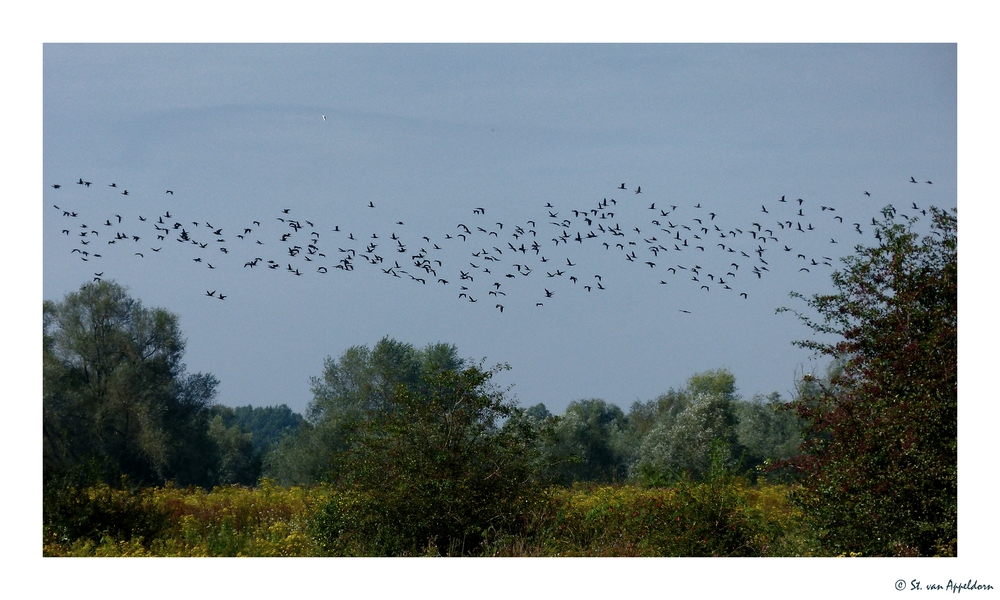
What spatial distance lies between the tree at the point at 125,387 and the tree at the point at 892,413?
1901cm

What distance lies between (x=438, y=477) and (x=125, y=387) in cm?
1682

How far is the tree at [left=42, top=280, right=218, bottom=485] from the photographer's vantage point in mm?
24531

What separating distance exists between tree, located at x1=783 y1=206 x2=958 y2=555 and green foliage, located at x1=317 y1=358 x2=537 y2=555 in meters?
3.72

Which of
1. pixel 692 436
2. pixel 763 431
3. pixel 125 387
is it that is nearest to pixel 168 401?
pixel 125 387

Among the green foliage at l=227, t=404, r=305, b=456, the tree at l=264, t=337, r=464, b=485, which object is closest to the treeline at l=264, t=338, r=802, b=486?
the tree at l=264, t=337, r=464, b=485

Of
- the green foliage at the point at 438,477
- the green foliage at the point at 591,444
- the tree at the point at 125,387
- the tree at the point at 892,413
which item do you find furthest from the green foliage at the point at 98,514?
the green foliage at the point at 591,444

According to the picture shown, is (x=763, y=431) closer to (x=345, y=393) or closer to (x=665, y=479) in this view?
(x=345, y=393)

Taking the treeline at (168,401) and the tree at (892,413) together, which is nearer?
the tree at (892,413)

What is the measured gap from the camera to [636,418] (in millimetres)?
37844

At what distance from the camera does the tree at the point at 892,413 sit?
34.1 feet

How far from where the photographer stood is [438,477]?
11367 mm

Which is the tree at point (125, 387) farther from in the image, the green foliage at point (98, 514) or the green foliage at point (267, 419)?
the green foliage at point (267, 419)
